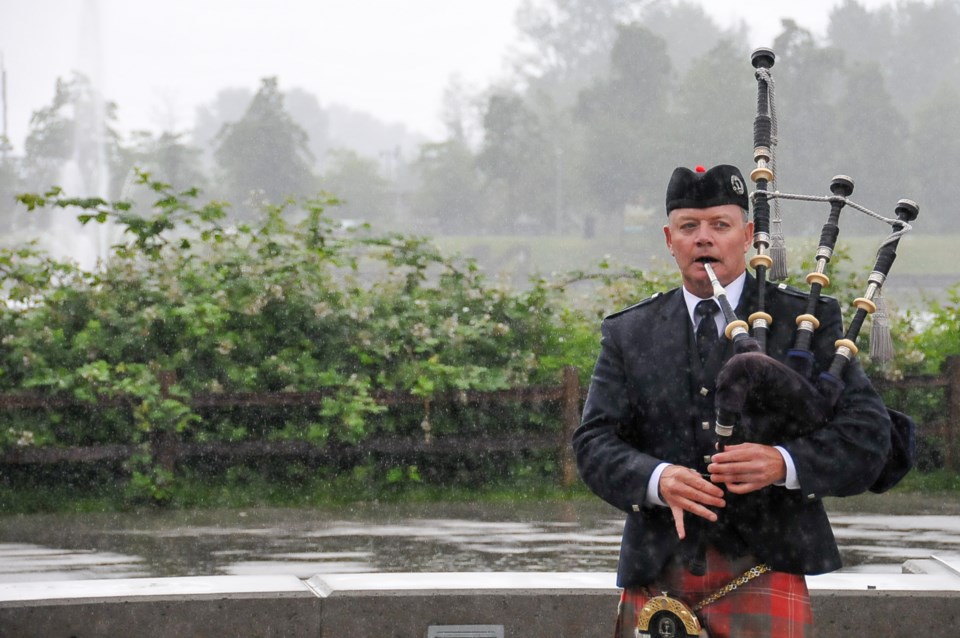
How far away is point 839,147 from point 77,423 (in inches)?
1249

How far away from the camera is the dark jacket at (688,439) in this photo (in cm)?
295

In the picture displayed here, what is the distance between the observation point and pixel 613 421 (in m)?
3.16

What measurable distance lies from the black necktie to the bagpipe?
0.09 metres

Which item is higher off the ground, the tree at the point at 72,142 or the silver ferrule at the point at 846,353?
the tree at the point at 72,142

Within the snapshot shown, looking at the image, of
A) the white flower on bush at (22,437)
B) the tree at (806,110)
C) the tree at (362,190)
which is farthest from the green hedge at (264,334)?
the tree at (362,190)

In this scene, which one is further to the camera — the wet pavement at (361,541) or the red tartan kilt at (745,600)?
the wet pavement at (361,541)

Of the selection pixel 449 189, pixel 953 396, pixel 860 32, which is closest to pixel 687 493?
pixel 953 396

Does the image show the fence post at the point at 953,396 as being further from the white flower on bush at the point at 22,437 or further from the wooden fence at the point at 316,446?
the white flower on bush at the point at 22,437

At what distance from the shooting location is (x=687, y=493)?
2941 mm

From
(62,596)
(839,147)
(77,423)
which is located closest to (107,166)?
(839,147)

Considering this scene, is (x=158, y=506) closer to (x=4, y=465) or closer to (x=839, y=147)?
(x=4, y=465)

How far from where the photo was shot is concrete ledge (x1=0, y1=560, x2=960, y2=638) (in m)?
4.40

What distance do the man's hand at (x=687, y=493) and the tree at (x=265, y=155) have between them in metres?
35.4

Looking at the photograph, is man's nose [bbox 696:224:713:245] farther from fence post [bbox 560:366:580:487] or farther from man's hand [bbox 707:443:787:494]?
fence post [bbox 560:366:580:487]
